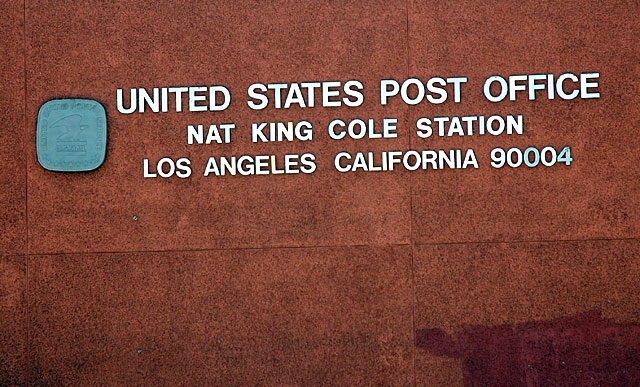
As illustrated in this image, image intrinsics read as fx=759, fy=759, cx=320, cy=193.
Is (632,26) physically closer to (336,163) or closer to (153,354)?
(336,163)

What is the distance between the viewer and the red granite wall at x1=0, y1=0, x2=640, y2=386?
505 cm

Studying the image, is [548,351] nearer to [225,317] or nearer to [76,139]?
[225,317]

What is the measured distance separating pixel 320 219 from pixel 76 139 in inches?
69.2

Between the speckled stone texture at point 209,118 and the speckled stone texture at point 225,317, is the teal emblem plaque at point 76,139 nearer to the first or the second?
the speckled stone texture at point 209,118

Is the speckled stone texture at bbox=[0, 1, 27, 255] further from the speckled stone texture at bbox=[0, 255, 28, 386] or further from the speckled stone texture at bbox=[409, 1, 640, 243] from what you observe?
the speckled stone texture at bbox=[409, 1, 640, 243]

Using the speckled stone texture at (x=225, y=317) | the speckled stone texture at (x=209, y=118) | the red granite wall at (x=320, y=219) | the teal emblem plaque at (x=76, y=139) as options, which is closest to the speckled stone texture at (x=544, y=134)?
the red granite wall at (x=320, y=219)

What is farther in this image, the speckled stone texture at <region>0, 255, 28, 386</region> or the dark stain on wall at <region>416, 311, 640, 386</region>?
the speckled stone texture at <region>0, 255, 28, 386</region>

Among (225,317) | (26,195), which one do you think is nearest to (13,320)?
(26,195)

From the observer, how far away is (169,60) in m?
5.23

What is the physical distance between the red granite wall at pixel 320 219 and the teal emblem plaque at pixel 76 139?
0.23 ft

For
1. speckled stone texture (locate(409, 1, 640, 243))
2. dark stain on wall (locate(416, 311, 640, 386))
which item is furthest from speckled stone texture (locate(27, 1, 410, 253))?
dark stain on wall (locate(416, 311, 640, 386))

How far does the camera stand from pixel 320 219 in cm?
513

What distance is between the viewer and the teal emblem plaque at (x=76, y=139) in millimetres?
5191

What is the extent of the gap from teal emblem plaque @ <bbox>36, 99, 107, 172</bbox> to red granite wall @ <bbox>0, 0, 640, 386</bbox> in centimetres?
7
